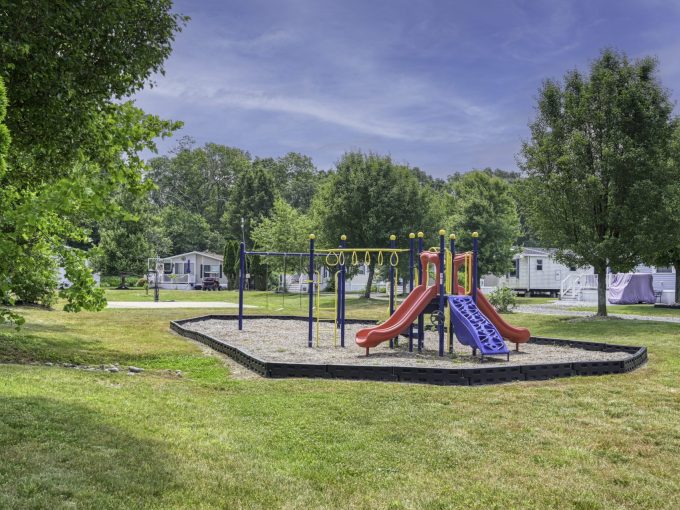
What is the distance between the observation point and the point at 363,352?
1152cm

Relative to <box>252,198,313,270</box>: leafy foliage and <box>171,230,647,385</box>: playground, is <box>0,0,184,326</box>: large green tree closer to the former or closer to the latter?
<box>171,230,647,385</box>: playground

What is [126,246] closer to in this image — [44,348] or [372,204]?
[372,204]

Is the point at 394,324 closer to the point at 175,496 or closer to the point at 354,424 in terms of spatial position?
the point at 354,424

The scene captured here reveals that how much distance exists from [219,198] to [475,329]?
6776 cm

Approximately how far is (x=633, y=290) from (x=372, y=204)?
15.2 m

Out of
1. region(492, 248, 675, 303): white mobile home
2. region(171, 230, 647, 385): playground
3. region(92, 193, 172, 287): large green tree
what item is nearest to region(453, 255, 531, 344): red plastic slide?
region(171, 230, 647, 385): playground

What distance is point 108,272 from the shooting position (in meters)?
44.9

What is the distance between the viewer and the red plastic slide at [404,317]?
10.8 m

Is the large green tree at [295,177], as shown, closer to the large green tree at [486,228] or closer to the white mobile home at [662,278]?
the large green tree at [486,228]

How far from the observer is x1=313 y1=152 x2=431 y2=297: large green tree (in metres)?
29.7

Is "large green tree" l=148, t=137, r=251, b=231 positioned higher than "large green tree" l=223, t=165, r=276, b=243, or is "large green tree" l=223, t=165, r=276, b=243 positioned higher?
"large green tree" l=148, t=137, r=251, b=231

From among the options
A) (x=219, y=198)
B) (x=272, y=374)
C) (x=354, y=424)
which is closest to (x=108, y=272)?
(x=219, y=198)

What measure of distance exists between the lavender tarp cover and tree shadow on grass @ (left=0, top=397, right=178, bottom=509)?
1256 inches

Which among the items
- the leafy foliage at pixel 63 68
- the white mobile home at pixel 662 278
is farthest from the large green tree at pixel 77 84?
the white mobile home at pixel 662 278
